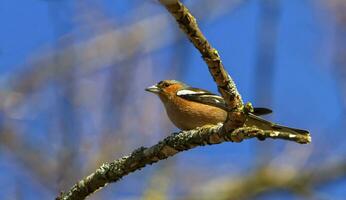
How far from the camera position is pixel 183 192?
7.06m

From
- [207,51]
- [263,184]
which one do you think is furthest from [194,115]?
[207,51]

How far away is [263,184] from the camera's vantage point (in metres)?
6.91

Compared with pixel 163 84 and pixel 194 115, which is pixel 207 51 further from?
pixel 163 84

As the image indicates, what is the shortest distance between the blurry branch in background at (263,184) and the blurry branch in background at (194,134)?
3.33 meters

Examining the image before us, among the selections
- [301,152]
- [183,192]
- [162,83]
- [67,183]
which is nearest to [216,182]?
[183,192]

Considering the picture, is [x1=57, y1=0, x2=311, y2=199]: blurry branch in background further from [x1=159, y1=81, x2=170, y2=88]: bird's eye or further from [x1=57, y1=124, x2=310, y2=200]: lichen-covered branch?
[x1=159, y1=81, x2=170, y2=88]: bird's eye

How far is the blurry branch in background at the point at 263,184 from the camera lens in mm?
6570

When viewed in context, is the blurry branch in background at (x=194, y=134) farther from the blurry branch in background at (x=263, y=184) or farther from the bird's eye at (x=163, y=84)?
the blurry branch in background at (x=263, y=184)

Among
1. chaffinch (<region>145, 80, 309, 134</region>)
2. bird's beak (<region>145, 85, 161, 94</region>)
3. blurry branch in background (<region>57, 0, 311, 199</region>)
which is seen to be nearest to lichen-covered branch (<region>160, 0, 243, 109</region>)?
blurry branch in background (<region>57, 0, 311, 199</region>)

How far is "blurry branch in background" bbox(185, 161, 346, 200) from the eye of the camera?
21.6 feet

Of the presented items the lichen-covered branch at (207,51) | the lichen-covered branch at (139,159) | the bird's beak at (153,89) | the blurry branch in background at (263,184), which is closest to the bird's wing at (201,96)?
the bird's beak at (153,89)

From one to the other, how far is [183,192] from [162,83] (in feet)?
4.21

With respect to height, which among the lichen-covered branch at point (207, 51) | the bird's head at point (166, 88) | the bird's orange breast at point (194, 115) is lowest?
the lichen-covered branch at point (207, 51)

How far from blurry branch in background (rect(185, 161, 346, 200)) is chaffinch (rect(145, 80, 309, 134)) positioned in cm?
136
